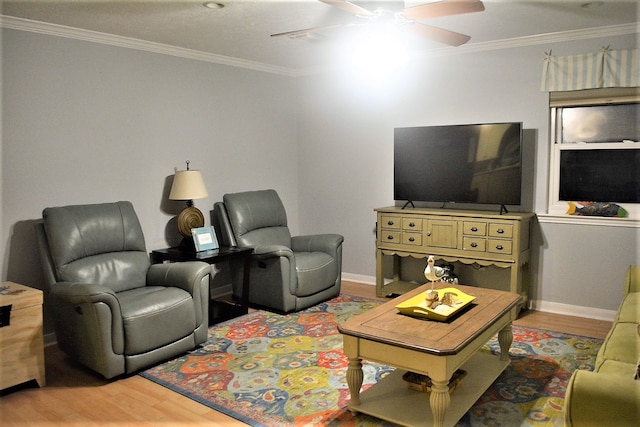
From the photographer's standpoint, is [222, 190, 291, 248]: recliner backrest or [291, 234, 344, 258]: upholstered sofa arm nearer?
[222, 190, 291, 248]: recliner backrest

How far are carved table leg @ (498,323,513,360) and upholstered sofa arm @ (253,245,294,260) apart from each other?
1.88 meters

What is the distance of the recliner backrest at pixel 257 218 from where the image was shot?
4.90m

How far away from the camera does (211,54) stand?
501cm

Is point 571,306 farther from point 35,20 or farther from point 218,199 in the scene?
point 35,20

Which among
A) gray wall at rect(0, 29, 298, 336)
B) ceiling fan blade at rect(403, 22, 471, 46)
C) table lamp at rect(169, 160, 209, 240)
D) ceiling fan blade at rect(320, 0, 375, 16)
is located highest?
ceiling fan blade at rect(320, 0, 375, 16)

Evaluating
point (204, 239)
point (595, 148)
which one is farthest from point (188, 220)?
point (595, 148)

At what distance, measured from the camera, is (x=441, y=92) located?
5020mm

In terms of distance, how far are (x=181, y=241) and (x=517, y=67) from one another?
11.0ft

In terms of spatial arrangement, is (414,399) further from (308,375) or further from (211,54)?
(211,54)

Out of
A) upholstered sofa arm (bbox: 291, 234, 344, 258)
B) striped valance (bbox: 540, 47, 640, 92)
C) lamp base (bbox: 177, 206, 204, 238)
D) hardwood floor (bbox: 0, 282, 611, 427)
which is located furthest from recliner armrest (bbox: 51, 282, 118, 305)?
striped valance (bbox: 540, 47, 640, 92)

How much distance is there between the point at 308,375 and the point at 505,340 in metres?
1.26

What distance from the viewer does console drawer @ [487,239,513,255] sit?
170 inches

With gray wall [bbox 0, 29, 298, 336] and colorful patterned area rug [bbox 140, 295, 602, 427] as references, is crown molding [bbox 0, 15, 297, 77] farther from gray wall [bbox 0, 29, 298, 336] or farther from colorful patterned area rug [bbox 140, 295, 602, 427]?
colorful patterned area rug [bbox 140, 295, 602, 427]

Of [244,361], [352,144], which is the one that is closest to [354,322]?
[244,361]
